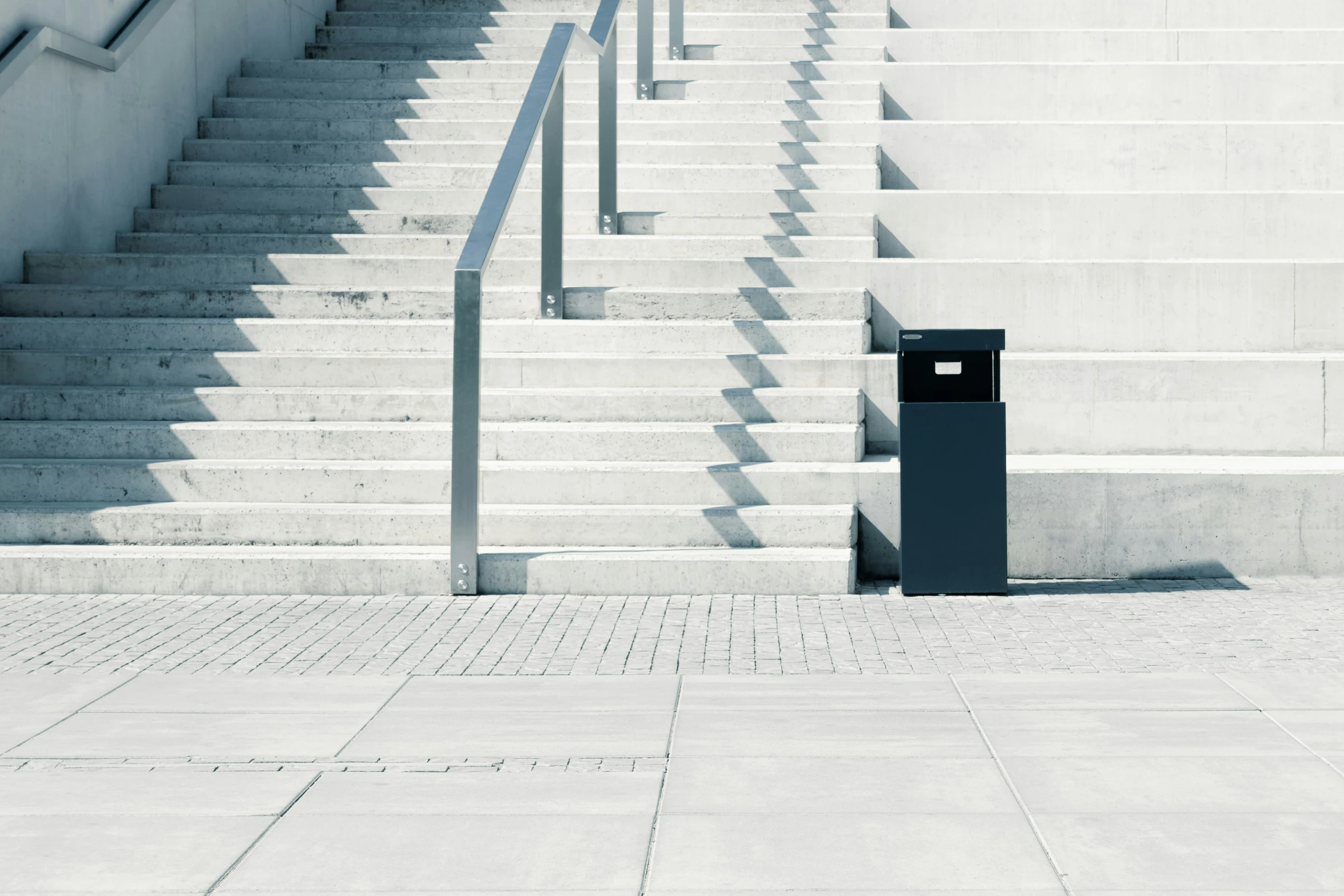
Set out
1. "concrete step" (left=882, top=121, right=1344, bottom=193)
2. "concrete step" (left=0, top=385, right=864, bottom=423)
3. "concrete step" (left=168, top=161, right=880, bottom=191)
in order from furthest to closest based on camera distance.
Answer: "concrete step" (left=168, top=161, right=880, bottom=191) → "concrete step" (left=882, top=121, right=1344, bottom=193) → "concrete step" (left=0, top=385, right=864, bottom=423)

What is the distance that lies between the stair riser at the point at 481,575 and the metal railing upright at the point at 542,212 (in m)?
0.18

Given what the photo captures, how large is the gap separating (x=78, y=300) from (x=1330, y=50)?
29.5 feet

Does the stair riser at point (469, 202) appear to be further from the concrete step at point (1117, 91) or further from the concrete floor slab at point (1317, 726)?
the concrete floor slab at point (1317, 726)

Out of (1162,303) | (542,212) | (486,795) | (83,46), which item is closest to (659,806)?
(486,795)

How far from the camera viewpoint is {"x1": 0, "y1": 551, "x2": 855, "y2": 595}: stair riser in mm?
6988

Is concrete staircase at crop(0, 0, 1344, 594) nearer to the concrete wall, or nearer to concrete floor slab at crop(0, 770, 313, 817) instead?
the concrete wall

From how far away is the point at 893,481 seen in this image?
7531 millimetres

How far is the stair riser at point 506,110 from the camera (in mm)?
10797

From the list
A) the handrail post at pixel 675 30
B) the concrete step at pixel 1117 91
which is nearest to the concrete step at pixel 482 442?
the concrete step at pixel 1117 91

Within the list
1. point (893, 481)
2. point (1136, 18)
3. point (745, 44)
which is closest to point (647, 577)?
point (893, 481)

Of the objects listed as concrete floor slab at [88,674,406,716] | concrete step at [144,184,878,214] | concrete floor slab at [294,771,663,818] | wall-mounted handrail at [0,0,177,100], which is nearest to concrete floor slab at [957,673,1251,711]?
concrete floor slab at [294,771,663,818]

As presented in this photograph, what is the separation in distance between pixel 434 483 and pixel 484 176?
3.31m

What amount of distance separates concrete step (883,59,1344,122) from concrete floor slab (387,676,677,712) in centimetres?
680

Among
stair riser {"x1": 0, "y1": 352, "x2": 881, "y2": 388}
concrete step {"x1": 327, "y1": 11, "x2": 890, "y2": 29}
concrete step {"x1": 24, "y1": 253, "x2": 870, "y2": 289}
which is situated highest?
concrete step {"x1": 327, "y1": 11, "x2": 890, "y2": 29}
